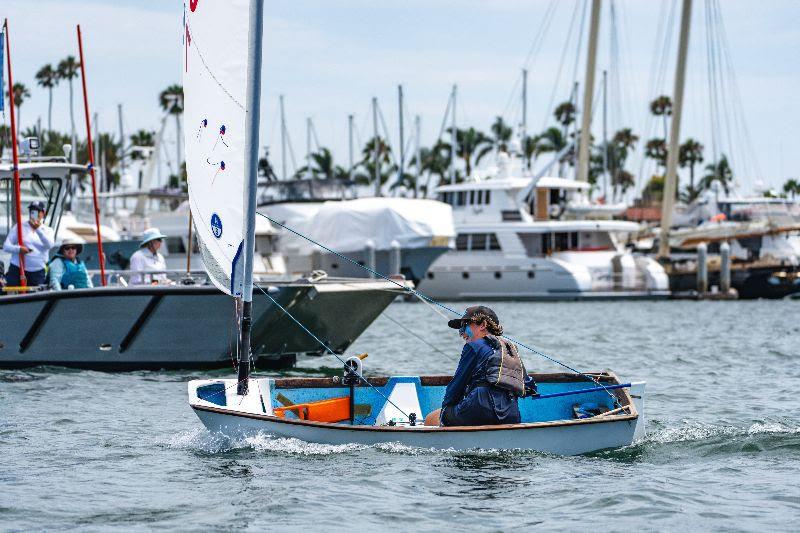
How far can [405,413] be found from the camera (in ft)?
46.0

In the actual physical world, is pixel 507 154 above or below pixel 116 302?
above

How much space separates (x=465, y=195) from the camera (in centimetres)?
5988

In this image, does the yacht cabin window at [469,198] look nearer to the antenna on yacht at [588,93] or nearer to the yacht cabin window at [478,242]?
the yacht cabin window at [478,242]

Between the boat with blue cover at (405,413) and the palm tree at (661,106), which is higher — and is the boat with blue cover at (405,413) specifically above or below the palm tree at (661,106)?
below

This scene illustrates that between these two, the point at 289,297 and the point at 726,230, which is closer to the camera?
the point at 289,297

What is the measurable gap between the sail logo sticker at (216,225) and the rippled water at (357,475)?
77.1 inches

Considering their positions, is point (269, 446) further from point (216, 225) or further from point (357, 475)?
point (216, 225)

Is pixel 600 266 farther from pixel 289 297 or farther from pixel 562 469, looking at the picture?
pixel 562 469

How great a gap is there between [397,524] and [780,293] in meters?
53.4

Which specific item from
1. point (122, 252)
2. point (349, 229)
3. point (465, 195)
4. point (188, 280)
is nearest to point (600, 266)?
point (465, 195)

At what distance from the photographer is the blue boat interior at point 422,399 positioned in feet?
45.9

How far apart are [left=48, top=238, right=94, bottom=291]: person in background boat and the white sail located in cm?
751

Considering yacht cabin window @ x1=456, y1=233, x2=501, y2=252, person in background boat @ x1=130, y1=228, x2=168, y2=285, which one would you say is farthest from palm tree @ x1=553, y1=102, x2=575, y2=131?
person in background boat @ x1=130, y1=228, x2=168, y2=285

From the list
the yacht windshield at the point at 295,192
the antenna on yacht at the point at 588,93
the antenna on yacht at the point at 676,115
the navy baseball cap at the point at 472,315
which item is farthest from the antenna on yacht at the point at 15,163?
the antenna on yacht at the point at 676,115
